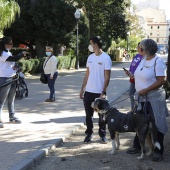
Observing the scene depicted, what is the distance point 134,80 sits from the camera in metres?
5.80

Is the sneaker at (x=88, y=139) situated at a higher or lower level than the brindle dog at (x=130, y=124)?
lower

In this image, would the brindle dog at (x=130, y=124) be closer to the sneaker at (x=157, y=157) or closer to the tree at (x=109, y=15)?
the sneaker at (x=157, y=157)

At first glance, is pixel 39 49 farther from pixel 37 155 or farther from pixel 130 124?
pixel 130 124

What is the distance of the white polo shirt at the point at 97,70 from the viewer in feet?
18.6

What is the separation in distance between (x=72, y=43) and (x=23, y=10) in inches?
174

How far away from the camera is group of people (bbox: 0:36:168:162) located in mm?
4809

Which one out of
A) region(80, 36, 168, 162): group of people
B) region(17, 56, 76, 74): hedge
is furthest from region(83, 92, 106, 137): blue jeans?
region(17, 56, 76, 74): hedge

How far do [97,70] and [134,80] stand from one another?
0.70 meters

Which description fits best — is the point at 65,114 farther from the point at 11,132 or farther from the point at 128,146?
the point at 128,146

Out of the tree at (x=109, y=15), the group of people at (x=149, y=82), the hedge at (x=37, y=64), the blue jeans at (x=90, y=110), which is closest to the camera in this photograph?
the group of people at (x=149, y=82)

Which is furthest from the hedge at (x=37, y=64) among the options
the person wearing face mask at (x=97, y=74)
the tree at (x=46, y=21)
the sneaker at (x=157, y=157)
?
the sneaker at (x=157, y=157)

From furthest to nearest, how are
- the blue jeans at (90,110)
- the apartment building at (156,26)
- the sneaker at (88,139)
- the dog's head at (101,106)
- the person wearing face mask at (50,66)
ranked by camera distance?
the apartment building at (156,26)
the person wearing face mask at (50,66)
the sneaker at (88,139)
the blue jeans at (90,110)
the dog's head at (101,106)

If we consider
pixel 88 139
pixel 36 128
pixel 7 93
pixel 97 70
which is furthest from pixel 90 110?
pixel 7 93

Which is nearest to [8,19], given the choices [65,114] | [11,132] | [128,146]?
[65,114]
